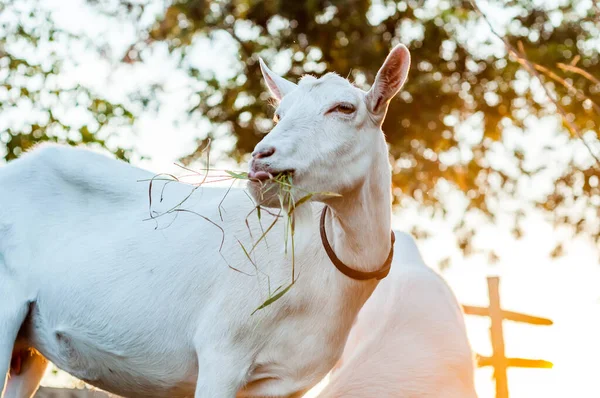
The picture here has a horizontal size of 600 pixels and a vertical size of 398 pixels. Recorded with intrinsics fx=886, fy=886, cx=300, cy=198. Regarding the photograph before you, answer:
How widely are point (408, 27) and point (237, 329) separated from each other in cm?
965

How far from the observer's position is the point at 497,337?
24.9ft

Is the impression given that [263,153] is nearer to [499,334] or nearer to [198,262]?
[198,262]

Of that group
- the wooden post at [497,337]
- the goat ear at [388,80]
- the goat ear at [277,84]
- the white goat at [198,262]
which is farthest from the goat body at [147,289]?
the wooden post at [497,337]

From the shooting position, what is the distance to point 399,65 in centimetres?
326

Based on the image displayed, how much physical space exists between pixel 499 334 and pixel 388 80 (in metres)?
4.80

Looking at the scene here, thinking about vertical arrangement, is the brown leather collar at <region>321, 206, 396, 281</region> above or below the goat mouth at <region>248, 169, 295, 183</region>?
below

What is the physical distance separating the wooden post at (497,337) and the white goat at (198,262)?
13.7 feet

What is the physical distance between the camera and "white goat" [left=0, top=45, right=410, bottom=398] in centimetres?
326

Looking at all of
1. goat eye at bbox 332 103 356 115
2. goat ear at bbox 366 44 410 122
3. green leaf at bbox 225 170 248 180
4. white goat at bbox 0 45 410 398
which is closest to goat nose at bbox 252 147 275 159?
white goat at bbox 0 45 410 398

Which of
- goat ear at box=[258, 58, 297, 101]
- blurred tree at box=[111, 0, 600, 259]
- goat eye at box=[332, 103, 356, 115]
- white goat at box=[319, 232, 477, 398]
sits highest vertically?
blurred tree at box=[111, 0, 600, 259]

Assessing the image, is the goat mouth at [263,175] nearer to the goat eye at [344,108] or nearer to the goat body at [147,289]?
the goat eye at [344,108]

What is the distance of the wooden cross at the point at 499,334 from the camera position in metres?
7.46

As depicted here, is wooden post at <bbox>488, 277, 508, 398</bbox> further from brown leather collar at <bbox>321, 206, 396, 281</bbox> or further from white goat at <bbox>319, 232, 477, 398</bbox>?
brown leather collar at <bbox>321, 206, 396, 281</bbox>

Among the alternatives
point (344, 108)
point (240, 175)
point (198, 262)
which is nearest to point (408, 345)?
point (198, 262)
